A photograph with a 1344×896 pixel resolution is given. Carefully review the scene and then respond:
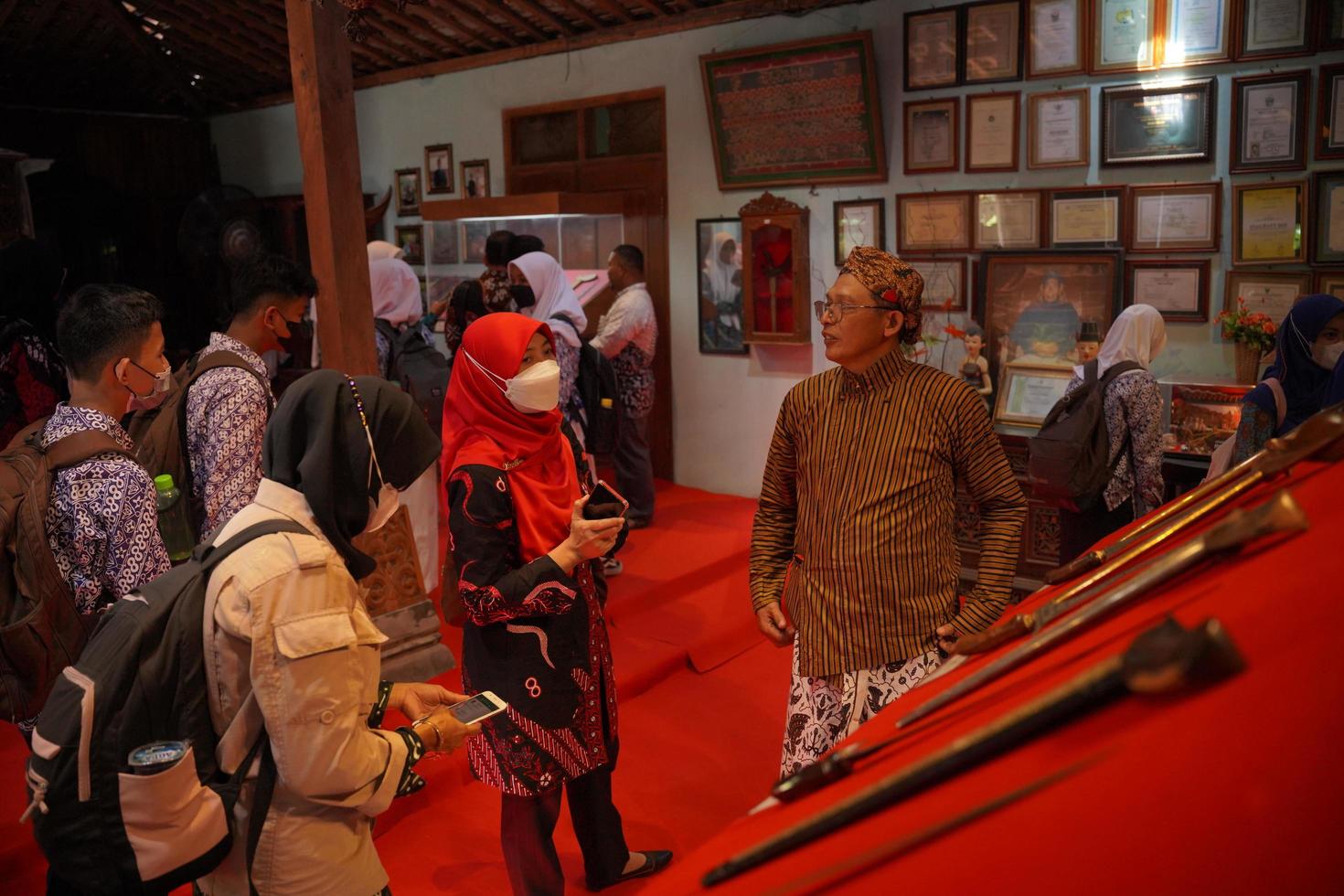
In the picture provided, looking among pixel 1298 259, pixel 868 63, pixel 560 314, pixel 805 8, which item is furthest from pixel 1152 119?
pixel 560 314

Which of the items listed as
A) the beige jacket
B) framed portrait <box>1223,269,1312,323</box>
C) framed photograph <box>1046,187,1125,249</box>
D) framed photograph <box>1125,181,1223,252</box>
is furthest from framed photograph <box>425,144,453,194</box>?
the beige jacket

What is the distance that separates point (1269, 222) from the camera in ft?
17.0

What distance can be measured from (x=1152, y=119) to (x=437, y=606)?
4741 mm

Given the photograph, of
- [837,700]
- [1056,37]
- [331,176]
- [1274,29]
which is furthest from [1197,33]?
[837,700]

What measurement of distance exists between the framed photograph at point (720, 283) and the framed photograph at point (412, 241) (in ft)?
11.0

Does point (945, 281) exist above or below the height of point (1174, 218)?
below

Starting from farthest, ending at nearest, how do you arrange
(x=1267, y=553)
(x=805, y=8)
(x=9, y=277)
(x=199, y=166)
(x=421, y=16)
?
(x=199, y=166)
(x=421, y=16)
(x=805, y=8)
(x=9, y=277)
(x=1267, y=553)

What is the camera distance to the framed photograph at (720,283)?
24.3ft

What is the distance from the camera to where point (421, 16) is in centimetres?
824

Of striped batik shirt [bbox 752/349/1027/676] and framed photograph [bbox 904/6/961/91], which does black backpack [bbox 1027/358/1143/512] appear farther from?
framed photograph [bbox 904/6/961/91]

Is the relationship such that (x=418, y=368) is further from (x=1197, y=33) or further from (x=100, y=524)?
(x=1197, y=33)

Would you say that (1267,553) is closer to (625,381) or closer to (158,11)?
(625,381)

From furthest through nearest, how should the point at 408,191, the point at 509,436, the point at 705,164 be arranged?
the point at 408,191 < the point at 705,164 < the point at 509,436

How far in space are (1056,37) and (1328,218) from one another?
1746 mm
